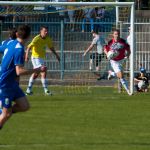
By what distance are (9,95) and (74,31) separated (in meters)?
14.4

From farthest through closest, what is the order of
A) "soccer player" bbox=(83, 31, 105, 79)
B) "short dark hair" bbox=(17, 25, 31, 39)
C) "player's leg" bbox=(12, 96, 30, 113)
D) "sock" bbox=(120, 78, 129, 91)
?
"soccer player" bbox=(83, 31, 105, 79)
"sock" bbox=(120, 78, 129, 91)
"player's leg" bbox=(12, 96, 30, 113)
"short dark hair" bbox=(17, 25, 31, 39)

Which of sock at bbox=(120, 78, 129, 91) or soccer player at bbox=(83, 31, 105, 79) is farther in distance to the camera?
soccer player at bbox=(83, 31, 105, 79)

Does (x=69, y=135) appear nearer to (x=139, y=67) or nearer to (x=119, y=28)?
(x=119, y=28)

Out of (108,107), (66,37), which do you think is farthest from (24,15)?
(108,107)

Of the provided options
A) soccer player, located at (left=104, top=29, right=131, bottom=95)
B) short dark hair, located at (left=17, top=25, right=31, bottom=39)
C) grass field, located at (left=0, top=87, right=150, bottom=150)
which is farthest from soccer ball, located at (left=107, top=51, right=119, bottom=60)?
short dark hair, located at (left=17, top=25, right=31, bottom=39)

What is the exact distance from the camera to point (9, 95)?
516 inches

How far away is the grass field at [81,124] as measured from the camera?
1302cm

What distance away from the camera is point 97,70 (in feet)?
88.4

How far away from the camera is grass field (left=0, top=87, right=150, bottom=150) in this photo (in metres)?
13.0

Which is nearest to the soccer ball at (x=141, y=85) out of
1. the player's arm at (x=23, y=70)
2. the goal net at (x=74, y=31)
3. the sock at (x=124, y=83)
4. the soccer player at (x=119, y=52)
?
the goal net at (x=74, y=31)

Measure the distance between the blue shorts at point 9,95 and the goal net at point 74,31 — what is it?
39.8 ft

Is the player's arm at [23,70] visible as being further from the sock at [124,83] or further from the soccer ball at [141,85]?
the soccer ball at [141,85]

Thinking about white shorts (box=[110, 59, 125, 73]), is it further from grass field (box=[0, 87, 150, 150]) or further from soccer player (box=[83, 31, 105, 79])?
soccer player (box=[83, 31, 105, 79])

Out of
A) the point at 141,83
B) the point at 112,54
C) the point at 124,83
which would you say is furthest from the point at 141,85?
the point at 112,54
